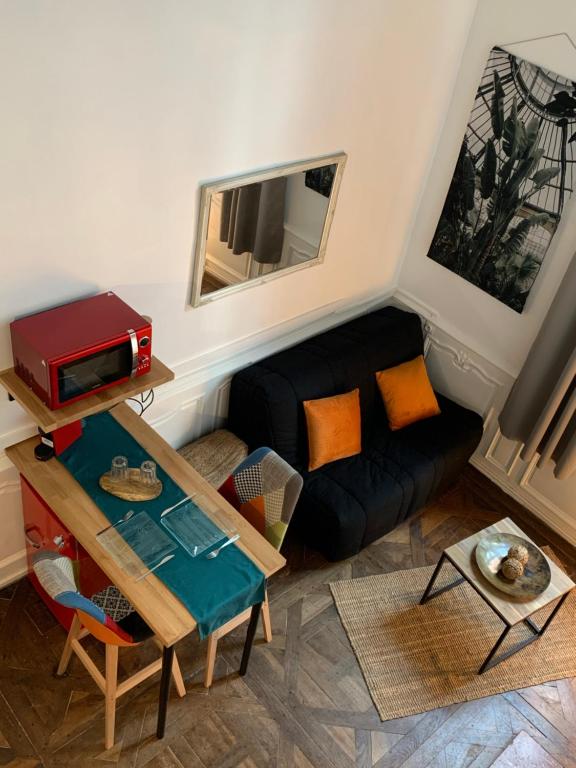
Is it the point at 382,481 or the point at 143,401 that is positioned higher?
the point at 143,401

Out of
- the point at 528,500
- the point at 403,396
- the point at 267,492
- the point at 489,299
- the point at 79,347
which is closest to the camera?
the point at 79,347

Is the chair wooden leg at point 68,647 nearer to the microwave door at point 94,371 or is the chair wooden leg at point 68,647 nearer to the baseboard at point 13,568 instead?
the baseboard at point 13,568

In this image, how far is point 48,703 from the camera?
3.03 m

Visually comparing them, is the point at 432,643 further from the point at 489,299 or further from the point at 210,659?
the point at 489,299

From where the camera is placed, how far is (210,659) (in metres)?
3.09

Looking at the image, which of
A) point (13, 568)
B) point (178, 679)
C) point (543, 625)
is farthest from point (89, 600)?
point (543, 625)

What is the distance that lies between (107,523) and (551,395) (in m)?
2.25

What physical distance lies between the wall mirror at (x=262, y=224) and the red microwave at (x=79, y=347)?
0.53 meters

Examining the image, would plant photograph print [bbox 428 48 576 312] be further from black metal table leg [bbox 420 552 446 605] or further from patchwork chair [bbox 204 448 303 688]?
patchwork chair [bbox 204 448 303 688]

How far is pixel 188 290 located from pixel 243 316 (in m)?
0.44

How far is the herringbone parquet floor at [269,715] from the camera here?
2955mm

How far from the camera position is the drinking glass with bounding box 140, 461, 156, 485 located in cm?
293

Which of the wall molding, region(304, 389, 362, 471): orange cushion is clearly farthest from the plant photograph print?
region(304, 389, 362, 471): orange cushion

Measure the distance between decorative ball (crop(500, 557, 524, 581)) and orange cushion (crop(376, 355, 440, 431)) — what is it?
103 centimetres
